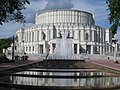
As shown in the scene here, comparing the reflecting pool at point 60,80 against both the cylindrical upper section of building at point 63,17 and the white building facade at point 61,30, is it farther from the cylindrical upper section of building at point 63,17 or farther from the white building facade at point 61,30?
the cylindrical upper section of building at point 63,17

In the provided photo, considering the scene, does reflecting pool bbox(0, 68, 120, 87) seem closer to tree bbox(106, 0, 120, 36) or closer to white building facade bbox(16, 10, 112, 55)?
tree bbox(106, 0, 120, 36)

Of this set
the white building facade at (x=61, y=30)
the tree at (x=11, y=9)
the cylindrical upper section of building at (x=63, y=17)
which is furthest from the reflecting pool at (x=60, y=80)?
the cylindrical upper section of building at (x=63, y=17)

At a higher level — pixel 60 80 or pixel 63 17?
pixel 63 17

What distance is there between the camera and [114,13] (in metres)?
25.6

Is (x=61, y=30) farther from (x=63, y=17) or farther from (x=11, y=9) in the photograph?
(x=11, y=9)

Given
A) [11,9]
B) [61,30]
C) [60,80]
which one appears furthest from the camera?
[61,30]

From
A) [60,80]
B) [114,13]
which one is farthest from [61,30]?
[60,80]

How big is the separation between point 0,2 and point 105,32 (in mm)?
132742

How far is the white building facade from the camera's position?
131 metres

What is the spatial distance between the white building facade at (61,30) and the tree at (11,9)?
330 ft

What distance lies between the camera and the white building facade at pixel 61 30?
430 feet

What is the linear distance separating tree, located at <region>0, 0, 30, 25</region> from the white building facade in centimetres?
10067

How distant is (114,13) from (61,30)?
10912cm

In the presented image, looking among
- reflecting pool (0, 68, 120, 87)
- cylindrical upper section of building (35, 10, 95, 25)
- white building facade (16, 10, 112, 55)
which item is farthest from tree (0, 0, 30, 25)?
cylindrical upper section of building (35, 10, 95, 25)
